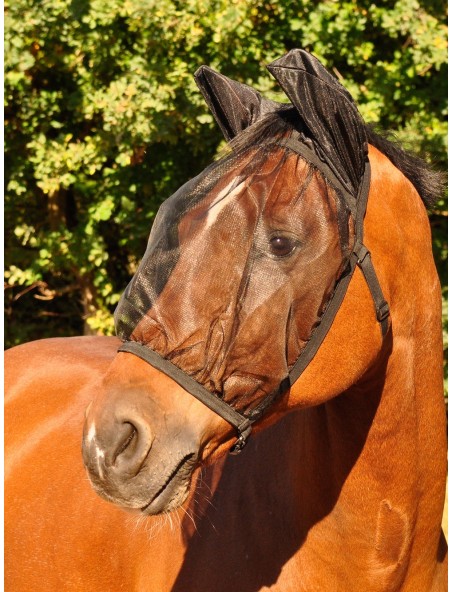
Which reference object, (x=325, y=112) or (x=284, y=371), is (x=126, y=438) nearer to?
(x=284, y=371)

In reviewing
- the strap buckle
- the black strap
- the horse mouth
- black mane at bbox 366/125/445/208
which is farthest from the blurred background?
the horse mouth

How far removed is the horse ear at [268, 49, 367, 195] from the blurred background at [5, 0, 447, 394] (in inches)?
147

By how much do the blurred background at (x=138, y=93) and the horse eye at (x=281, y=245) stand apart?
155 inches

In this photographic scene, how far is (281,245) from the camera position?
74.2 inches

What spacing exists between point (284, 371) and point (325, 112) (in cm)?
62

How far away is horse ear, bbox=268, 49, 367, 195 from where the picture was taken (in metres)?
1.92

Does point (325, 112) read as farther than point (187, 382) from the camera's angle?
Yes

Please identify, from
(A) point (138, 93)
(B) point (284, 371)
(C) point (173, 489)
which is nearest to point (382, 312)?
(B) point (284, 371)

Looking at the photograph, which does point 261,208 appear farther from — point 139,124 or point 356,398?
point 139,124

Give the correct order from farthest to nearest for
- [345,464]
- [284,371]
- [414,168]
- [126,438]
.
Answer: [414,168]
[345,464]
[284,371]
[126,438]

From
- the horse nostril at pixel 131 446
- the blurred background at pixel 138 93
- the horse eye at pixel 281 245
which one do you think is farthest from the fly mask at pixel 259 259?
the blurred background at pixel 138 93

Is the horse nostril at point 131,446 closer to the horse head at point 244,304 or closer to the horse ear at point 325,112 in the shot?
the horse head at point 244,304

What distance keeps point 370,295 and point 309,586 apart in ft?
2.58

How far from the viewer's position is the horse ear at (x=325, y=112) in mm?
1921
